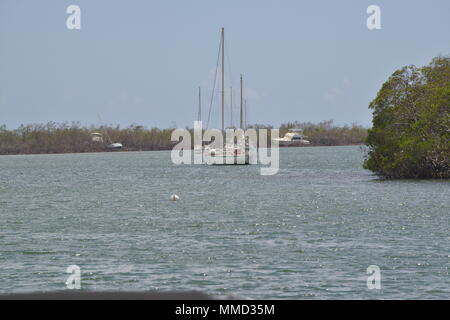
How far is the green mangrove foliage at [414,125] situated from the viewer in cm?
5156

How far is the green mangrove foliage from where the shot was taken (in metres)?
51.6

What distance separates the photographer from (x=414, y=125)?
5200 cm

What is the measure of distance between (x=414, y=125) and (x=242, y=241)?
2760 cm

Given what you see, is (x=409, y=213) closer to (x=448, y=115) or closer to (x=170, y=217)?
(x=170, y=217)

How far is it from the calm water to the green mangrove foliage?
1590 mm

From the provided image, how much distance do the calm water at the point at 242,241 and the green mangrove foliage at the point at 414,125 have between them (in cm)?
159

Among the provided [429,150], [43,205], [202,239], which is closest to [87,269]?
[202,239]
